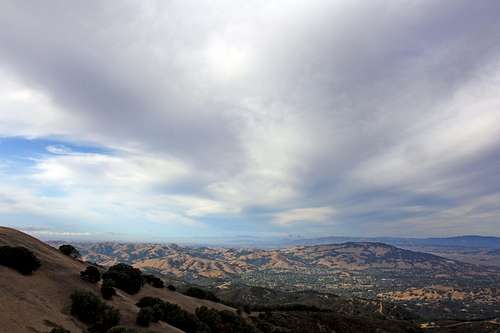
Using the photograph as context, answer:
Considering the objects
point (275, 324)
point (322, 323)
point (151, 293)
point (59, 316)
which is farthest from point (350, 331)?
point (59, 316)

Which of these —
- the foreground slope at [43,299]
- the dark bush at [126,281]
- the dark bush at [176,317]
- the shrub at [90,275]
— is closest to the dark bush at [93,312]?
the foreground slope at [43,299]

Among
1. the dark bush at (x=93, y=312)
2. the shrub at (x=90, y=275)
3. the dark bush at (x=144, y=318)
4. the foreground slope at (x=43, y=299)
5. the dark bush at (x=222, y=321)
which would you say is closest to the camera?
the foreground slope at (x=43, y=299)

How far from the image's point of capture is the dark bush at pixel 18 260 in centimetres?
3672

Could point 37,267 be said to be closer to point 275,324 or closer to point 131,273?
point 131,273

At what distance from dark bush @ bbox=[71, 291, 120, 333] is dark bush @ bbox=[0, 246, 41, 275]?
6312 mm

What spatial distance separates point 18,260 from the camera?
122 feet

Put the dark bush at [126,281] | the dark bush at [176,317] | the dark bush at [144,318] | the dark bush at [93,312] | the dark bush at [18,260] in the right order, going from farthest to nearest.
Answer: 1. the dark bush at [126,281]
2. the dark bush at [176,317]
3. the dark bush at [18,260]
4. the dark bush at [144,318]
5. the dark bush at [93,312]

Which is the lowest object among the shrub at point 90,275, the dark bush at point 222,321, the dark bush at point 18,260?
the dark bush at point 222,321

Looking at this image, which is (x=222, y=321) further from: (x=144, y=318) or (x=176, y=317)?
(x=144, y=318)

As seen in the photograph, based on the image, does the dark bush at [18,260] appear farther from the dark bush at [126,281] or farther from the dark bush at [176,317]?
the dark bush at [176,317]

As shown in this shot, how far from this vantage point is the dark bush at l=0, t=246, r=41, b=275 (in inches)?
1446

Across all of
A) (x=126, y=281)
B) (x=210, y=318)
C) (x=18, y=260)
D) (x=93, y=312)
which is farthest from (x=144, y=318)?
(x=210, y=318)

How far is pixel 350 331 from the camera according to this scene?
7612 cm

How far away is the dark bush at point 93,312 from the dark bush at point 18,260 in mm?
6312
